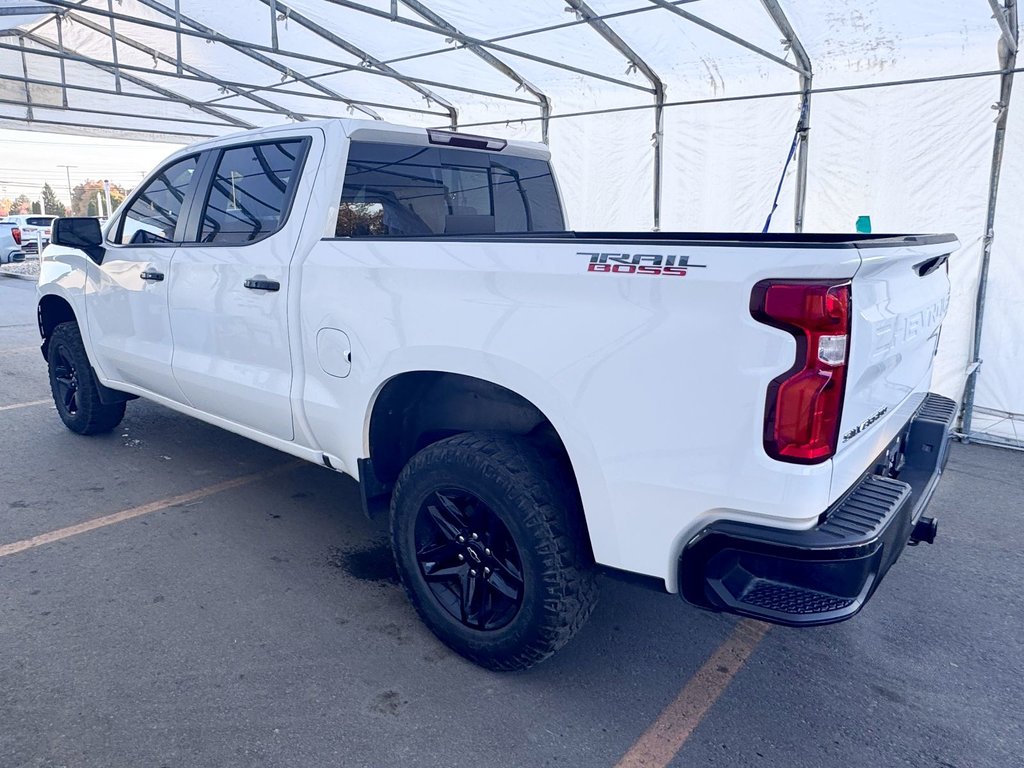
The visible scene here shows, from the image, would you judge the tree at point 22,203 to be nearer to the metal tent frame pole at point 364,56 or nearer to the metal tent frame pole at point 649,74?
the metal tent frame pole at point 364,56

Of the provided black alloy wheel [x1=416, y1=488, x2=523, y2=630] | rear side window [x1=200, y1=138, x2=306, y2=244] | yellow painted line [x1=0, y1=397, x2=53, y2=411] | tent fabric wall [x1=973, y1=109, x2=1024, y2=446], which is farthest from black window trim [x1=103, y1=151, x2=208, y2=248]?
tent fabric wall [x1=973, y1=109, x2=1024, y2=446]

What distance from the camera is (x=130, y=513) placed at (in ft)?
13.2

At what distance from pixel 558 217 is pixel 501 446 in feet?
7.31

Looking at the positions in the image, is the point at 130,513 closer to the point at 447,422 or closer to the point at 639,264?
the point at 447,422

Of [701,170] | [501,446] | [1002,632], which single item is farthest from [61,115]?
[1002,632]

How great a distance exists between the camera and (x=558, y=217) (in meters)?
4.41

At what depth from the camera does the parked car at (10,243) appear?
2180cm

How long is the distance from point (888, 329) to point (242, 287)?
2.64 m

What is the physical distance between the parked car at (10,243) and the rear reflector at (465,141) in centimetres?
2299

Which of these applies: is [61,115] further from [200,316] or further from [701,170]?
[200,316]

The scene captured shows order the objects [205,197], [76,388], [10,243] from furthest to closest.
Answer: [10,243]
[76,388]
[205,197]

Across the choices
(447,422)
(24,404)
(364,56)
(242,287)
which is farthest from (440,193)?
(364,56)

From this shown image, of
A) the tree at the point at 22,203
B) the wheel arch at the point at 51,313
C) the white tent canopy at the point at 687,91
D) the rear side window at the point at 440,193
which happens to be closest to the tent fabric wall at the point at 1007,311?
the white tent canopy at the point at 687,91

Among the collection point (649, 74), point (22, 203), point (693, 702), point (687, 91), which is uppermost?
point (22, 203)
